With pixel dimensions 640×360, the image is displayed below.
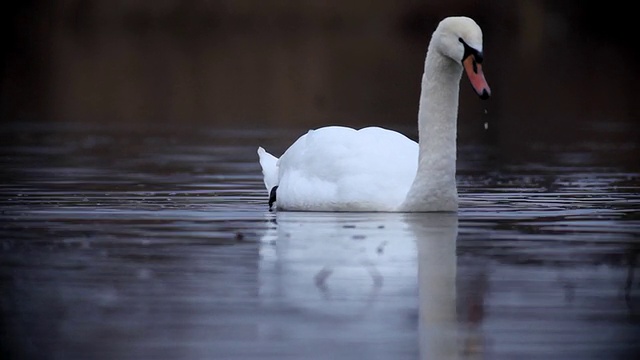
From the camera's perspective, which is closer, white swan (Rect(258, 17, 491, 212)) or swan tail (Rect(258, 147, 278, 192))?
white swan (Rect(258, 17, 491, 212))

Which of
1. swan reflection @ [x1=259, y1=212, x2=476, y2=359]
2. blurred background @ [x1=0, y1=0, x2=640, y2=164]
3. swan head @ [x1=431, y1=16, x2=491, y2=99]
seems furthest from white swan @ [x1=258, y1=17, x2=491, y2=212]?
blurred background @ [x1=0, y1=0, x2=640, y2=164]

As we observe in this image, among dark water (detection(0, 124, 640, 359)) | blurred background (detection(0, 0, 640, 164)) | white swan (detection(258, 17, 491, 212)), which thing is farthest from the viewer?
blurred background (detection(0, 0, 640, 164))

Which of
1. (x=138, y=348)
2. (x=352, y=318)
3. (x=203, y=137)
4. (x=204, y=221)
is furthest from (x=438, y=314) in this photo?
(x=203, y=137)

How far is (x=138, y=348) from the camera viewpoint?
6.33 meters

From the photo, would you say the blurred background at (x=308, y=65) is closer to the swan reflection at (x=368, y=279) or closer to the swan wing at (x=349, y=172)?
the swan wing at (x=349, y=172)

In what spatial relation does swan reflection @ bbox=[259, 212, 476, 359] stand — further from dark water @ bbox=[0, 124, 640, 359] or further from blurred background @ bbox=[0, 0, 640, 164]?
blurred background @ bbox=[0, 0, 640, 164]

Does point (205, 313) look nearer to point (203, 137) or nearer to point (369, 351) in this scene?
point (369, 351)

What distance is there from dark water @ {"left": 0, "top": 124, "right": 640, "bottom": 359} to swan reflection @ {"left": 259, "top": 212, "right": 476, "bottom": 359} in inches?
0.5

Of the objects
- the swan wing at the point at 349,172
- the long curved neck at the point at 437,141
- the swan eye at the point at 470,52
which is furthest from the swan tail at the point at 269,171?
the swan eye at the point at 470,52

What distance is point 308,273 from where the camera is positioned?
817 centimetres

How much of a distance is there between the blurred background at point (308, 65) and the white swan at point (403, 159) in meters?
4.83

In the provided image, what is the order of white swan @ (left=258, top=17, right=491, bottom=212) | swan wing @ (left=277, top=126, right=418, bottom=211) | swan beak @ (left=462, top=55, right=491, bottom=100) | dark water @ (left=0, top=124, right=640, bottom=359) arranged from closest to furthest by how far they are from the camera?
dark water @ (left=0, top=124, right=640, bottom=359)
swan beak @ (left=462, top=55, right=491, bottom=100)
white swan @ (left=258, top=17, right=491, bottom=212)
swan wing @ (left=277, top=126, right=418, bottom=211)

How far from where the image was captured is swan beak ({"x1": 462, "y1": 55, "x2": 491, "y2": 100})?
10.2 m

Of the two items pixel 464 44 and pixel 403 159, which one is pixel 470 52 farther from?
pixel 403 159
